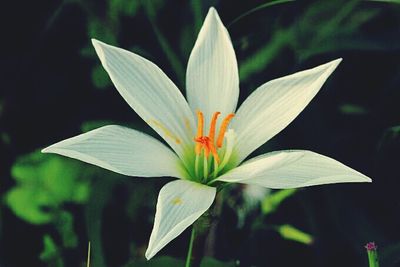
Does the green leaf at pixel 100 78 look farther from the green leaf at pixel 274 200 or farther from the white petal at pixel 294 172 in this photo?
the white petal at pixel 294 172

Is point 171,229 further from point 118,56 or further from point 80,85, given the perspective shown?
point 80,85

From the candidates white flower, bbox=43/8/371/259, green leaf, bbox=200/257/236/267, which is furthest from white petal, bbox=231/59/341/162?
green leaf, bbox=200/257/236/267

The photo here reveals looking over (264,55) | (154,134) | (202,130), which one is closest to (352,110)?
(264,55)

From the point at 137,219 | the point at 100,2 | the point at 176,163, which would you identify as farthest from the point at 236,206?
the point at 100,2

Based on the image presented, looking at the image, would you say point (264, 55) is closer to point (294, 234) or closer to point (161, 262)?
point (294, 234)

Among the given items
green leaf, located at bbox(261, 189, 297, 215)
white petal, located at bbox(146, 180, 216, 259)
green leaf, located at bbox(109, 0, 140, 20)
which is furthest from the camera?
green leaf, located at bbox(109, 0, 140, 20)

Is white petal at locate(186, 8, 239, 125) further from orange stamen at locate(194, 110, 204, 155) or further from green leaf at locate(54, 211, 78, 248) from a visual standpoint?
green leaf at locate(54, 211, 78, 248)
